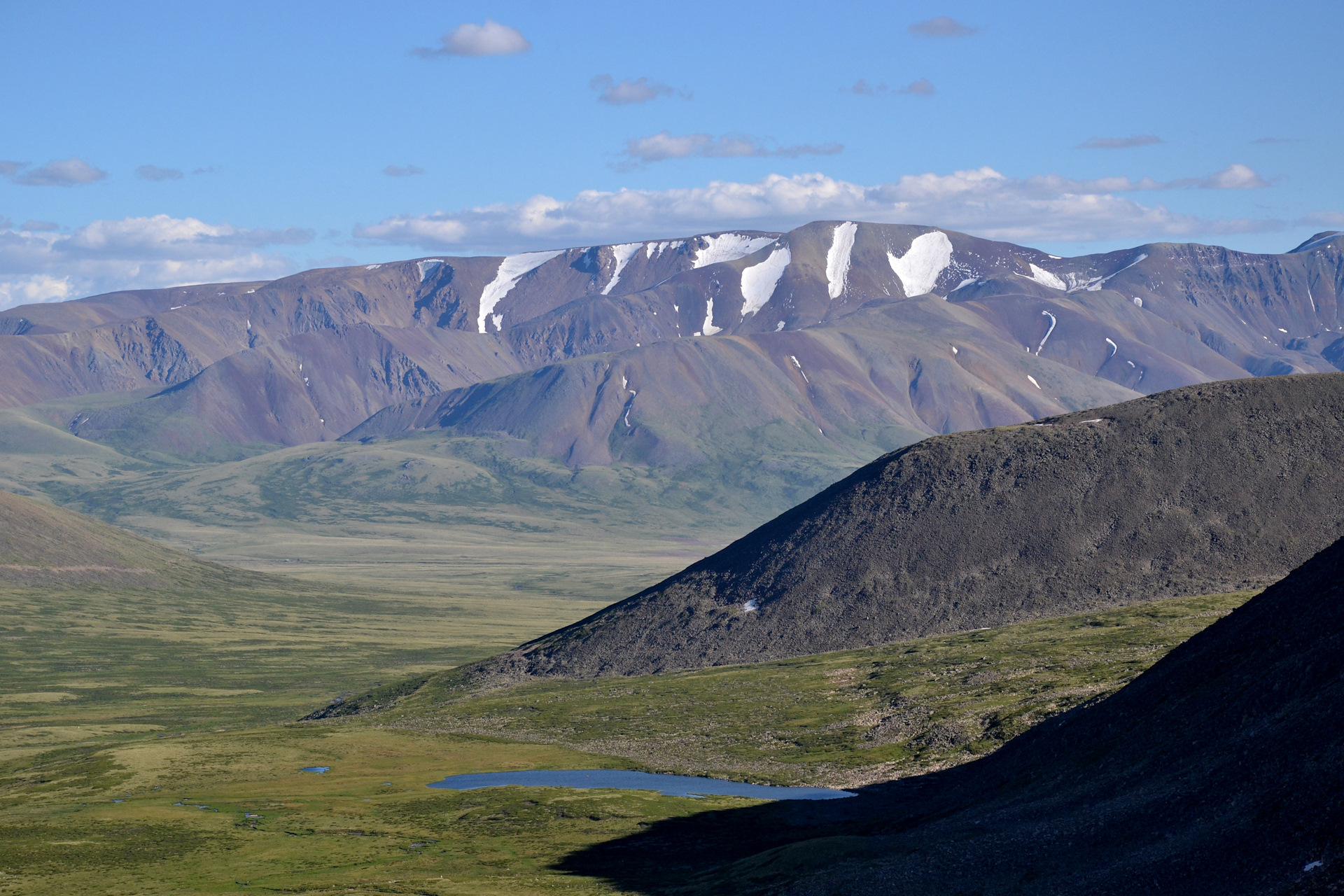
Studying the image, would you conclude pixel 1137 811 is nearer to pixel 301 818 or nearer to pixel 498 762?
pixel 301 818

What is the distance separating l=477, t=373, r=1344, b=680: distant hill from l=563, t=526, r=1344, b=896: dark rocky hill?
65591 mm

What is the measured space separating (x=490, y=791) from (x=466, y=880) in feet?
97.8

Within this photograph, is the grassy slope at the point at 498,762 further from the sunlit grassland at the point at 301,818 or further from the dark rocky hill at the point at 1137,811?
the dark rocky hill at the point at 1137,811

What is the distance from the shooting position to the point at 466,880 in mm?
90812

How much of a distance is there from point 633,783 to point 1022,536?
71.0 meters

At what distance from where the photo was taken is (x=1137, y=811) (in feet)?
223

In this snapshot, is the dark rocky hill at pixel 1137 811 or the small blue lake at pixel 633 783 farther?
the small blue lake at pixel 633 783

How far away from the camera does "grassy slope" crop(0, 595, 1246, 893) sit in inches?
3836

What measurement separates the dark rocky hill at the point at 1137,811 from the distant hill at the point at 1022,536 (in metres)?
65.6

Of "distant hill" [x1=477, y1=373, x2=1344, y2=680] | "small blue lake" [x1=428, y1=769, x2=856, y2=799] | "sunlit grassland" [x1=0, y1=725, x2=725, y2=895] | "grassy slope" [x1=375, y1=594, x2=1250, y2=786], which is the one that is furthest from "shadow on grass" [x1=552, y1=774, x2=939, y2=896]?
"distant hill" [x1=477, y1=373, x2=1344, y2=680]

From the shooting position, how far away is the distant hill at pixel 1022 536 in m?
165

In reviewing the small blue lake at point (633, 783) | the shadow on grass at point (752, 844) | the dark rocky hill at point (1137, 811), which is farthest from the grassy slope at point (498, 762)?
the dark rocky hill at point (1137, 811)

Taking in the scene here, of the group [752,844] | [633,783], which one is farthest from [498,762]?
[752,844]

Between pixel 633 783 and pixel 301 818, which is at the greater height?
pixel 301 818
